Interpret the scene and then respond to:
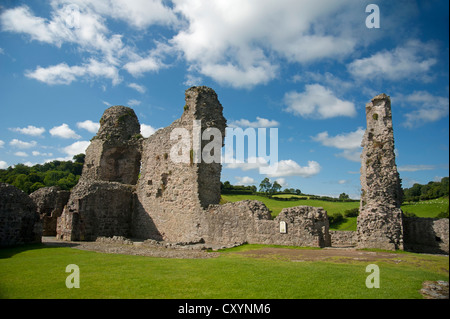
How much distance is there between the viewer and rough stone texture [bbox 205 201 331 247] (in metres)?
13.0

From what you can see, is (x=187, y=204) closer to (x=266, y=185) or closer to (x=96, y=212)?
(x=96, y=212)

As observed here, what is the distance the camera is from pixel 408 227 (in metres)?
13.3

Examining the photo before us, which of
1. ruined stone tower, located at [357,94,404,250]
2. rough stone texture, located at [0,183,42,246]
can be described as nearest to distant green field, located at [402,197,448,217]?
ruined stone tower, located at [357,94,404,250]

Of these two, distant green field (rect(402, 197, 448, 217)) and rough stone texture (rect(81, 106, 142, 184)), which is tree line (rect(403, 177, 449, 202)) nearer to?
distant green field (rect(402, 197, 448, 217))

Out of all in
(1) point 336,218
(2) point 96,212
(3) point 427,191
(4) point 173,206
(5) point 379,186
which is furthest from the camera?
(1) point 336,218

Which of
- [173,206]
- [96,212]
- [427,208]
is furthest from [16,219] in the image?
[427,208]

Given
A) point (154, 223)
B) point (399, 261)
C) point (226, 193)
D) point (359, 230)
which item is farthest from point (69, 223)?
point (226, 193)

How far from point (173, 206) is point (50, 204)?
9.76 m

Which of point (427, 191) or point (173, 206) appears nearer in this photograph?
point (173, 206)

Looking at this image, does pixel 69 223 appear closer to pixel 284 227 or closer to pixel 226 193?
pixel 284 227

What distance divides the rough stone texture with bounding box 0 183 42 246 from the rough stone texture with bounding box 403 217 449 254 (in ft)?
54.0

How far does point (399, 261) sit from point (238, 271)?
501cm

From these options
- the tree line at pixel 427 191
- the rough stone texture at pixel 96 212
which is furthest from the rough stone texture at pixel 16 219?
the tree line at pixel 427 191

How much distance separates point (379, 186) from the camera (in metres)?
13.1
